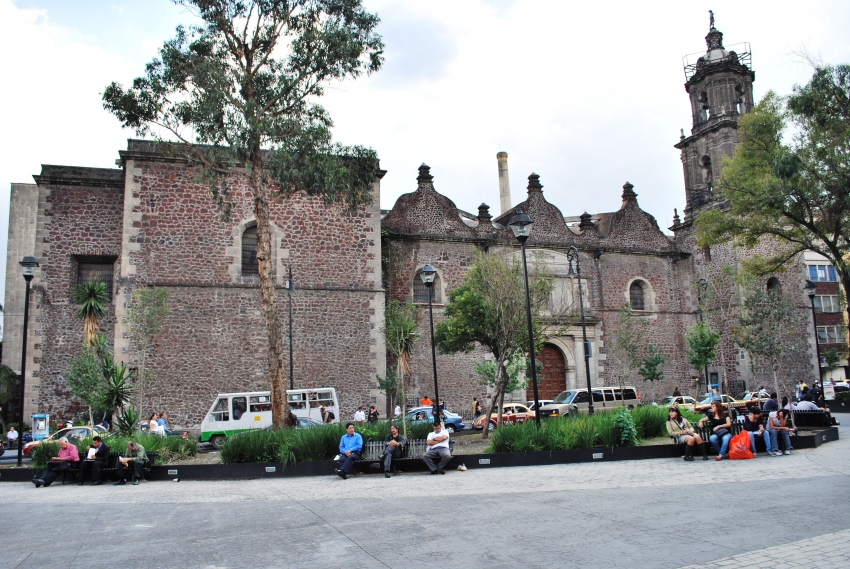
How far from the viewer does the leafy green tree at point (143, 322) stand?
19.7 metres

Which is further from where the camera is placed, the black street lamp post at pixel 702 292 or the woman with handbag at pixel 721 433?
the black street lamp post at pixel 702 292

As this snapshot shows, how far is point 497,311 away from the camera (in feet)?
55.1

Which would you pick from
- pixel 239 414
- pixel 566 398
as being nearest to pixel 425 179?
pixel 566 398

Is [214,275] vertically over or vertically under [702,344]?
over

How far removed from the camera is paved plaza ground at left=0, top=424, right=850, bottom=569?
5254mm

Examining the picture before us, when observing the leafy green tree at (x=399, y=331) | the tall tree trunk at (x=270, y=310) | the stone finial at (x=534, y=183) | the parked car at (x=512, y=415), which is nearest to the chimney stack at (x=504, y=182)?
the stone finial at (x=534, y=183)

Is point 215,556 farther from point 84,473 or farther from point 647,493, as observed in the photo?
point 84,473

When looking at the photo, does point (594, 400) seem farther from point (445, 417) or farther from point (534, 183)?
point (534, 183)

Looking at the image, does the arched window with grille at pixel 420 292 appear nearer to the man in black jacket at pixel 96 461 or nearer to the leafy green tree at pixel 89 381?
the leafy green tree at pixel 89 381

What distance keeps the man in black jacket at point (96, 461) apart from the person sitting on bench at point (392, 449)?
527 cm

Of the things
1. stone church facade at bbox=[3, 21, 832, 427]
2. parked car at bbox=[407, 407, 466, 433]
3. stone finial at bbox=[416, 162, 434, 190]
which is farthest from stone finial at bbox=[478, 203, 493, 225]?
parked car at bbox=[407, 407, 466, 433]

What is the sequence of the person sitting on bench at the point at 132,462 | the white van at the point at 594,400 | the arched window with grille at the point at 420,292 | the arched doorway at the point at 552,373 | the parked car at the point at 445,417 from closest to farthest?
the person sitting on bench at the point at 132,462 < the parked car at the point at 445,417 < the white van at the point at 594,400 < the arched window with grille at the point at 420,292 < the arched doorway at the point at 552,373

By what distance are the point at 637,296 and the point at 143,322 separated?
21.1 metres

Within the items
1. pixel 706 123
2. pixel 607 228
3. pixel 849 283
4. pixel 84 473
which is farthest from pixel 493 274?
pixel 706 123
